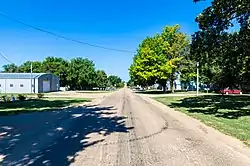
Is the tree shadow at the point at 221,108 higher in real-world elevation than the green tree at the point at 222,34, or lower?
lower

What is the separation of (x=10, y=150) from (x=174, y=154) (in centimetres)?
394

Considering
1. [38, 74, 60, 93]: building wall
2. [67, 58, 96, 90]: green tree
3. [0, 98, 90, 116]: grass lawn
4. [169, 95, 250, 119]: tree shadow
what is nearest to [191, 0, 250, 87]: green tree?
[169, 95, 250, 119]: tree shadow

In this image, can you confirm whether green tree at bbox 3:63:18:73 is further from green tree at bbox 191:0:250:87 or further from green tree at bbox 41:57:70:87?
green tree at bbox 191:0:250:87

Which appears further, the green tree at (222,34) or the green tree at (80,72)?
the green tree at (80,72)

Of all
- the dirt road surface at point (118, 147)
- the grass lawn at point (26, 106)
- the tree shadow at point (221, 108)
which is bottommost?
the dirt road surface at point (118, 147)

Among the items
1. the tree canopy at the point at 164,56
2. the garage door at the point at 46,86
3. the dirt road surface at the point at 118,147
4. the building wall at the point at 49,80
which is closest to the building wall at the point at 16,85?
the building wall at the point at 49,80

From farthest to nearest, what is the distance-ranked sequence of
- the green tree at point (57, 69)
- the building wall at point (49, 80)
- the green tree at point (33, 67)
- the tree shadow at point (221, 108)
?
the green tree at point (33, 67)
the green tree at point (57, 69)
the building wall at point (49, 80)
the tree shadow at point (221, 108)

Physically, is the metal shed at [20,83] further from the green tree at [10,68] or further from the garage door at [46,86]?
the green tree at [10,68]

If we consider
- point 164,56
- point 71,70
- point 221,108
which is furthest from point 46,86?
point 221,108

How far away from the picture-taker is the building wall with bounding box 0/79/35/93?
234ft

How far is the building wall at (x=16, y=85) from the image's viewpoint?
71312 mm

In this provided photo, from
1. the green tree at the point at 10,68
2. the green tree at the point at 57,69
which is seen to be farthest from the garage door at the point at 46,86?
the green tree at the point at 10,68

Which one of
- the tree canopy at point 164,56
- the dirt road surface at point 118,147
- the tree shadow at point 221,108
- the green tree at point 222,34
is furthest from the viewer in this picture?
the tree canopy at point 164,56

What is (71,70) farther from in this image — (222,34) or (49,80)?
(222,34)
